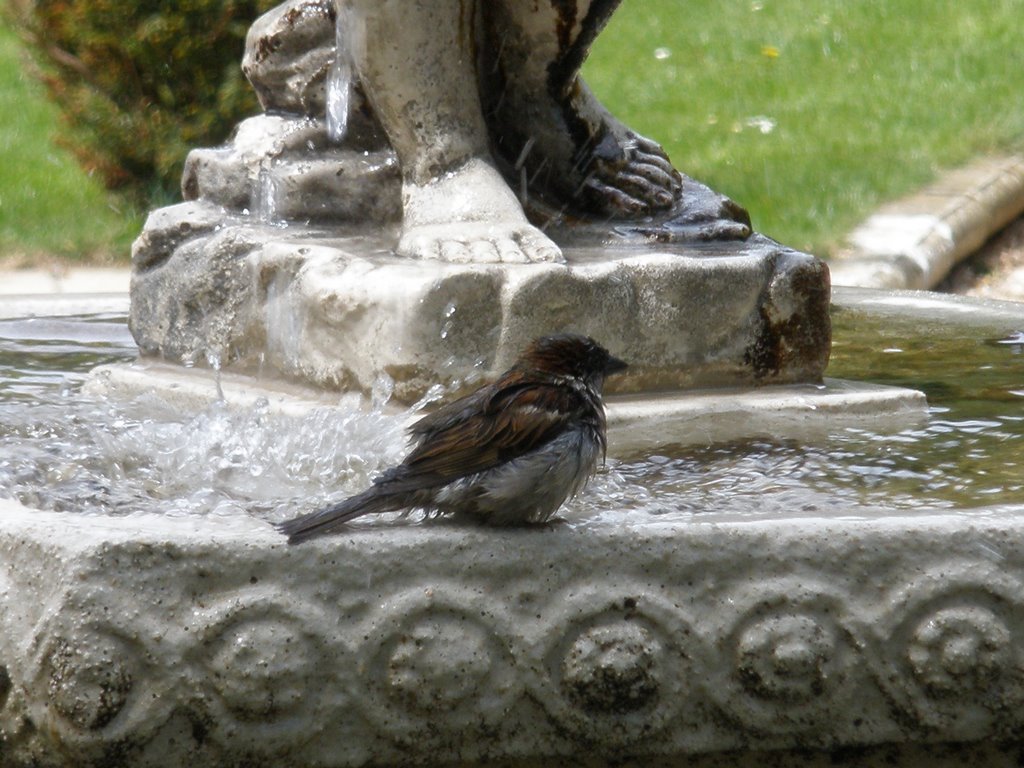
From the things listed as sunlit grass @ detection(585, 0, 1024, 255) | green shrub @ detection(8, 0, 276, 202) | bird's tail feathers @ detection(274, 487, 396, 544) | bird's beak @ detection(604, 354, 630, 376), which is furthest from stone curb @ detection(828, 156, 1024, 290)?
bird's tail feathers @ detection(274, 487, 396, 544)

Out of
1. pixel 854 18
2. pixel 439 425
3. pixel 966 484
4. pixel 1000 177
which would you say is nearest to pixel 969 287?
pixel 1000 177

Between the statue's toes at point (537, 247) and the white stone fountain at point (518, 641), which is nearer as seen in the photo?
the white stone fountain at point (518, 641)

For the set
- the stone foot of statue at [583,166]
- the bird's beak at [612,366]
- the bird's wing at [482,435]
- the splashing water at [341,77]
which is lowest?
the bird's wing at [482,435]

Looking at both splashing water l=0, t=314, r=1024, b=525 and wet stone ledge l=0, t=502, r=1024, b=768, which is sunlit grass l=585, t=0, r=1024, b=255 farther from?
wet stone ledge l=0, t=502, r=1024, b=768

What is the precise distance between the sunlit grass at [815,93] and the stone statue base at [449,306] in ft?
15.0

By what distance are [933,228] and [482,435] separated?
6.28m

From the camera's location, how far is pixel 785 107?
34.4 ft

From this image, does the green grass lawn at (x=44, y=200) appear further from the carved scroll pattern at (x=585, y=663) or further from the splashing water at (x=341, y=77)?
the carved scroll pattern at (x=585, y=663)

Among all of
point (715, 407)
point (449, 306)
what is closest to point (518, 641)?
point (449, 306)

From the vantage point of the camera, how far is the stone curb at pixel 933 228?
7328 millimetres

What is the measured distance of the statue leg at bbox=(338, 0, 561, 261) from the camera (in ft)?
10.6

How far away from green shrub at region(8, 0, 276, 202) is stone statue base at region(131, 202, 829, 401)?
5.30 m

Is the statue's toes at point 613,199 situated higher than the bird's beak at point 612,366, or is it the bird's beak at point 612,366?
the statue's toes at point 613,199

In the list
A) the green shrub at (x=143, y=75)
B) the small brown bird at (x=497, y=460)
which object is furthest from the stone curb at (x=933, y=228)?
the small brown bird at (x=497, y=460)
